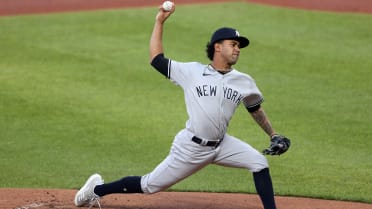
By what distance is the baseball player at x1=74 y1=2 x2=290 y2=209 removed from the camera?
6496 mm

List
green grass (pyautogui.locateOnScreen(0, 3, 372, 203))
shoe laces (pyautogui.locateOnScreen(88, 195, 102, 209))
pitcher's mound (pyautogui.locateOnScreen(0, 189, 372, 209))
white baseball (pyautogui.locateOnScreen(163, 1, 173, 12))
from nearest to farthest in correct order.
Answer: white baseball (pyautogui.locateOnScreen(163, 1, 173, 12)) < shoe laces (pyautogui.locateOnScreen(88, 195, 102, 209)) < pitcher's mound (pyautogui.locateOnScreen(0, 189, 372, 209)) < green grass (pyautogui.locateOnScreen(0, 3, 372, 203))

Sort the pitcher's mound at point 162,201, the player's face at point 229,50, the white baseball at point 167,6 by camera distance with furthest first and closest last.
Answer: the pitcher's mound at point 162,201
the player's face at point 229,50
the white baseball at point 167,6

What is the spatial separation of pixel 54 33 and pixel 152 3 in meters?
3.03

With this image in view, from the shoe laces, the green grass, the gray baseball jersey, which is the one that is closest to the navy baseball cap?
the gray baseball jersey

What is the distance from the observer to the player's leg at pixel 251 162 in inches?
256

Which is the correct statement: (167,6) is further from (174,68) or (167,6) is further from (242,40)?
(242,40)

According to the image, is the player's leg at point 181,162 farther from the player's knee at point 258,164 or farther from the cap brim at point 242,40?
the cap brim at point 242,40

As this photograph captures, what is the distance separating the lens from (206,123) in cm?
646

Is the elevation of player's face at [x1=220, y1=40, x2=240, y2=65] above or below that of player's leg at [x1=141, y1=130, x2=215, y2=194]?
above

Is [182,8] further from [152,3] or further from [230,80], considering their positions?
[230,80]

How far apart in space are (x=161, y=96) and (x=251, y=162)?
495 centimetres

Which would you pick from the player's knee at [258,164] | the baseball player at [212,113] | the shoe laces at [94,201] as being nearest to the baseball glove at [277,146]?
the baseball player at [212,113]

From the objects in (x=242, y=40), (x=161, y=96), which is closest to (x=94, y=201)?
(x=242, y=40)

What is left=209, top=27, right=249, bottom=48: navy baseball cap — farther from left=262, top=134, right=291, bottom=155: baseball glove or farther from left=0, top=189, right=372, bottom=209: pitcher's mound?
left=0, top=189, right=372, bottom=209: pitcher's mound
